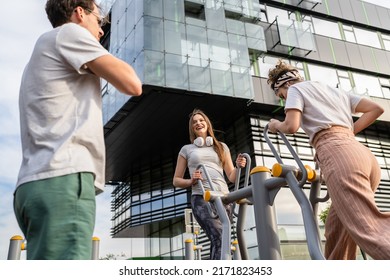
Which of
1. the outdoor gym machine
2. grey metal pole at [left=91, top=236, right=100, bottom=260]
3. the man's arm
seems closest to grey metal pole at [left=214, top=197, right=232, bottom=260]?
the outdoor gym machine

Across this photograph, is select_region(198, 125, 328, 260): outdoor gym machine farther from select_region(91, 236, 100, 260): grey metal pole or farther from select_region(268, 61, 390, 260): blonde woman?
select_region(91, 236, 100, 260): grey metal pole

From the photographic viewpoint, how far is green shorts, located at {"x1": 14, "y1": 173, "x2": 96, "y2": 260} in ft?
3.51

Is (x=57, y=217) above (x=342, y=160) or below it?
below

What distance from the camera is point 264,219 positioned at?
2.33 m

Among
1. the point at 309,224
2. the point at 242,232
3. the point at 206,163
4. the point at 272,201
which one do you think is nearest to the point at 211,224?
the point at 242,232

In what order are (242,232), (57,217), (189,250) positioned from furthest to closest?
1. (189,250)
2. (242,232)
3. (57,217)

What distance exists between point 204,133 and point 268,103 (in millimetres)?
11008

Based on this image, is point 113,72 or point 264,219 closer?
point 113,72

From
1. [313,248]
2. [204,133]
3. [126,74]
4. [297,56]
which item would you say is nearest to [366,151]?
[313,248]

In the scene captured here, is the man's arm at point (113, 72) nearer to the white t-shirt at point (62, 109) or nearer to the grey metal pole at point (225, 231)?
the white t-shirt at point (62, 109)

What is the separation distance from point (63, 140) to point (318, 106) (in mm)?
1603

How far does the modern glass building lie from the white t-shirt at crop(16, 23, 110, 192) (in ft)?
34.8

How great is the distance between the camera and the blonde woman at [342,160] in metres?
1.79

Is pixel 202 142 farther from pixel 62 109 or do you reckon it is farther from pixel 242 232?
pixel 62 109
